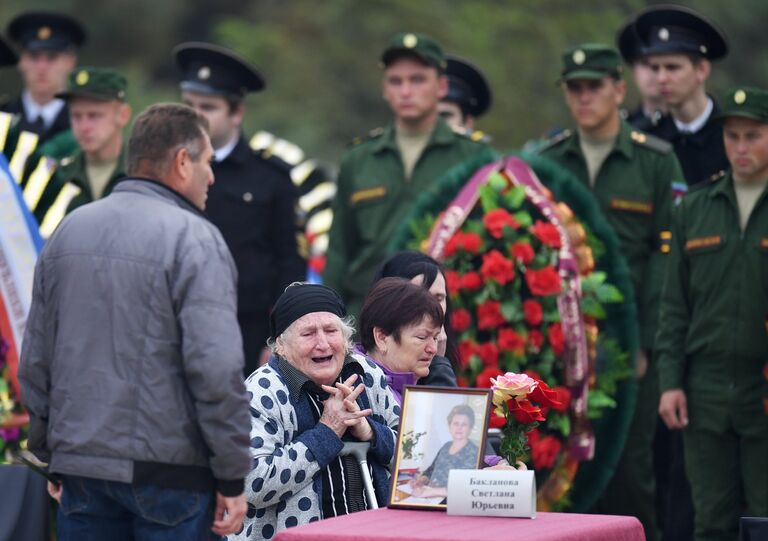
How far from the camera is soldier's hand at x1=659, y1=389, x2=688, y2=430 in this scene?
9781mm

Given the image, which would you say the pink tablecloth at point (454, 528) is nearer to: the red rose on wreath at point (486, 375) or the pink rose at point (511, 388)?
the pink rose at point (511, 388)

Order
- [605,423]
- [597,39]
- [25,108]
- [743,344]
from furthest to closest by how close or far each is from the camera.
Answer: [597,39]
[25,108]
[605,423]
[743,344]

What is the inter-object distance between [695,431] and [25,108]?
19.2 ft

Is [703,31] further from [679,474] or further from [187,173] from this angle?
[187,173]

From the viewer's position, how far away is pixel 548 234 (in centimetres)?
1015

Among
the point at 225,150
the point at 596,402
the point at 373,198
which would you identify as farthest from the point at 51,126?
the point at 596,402

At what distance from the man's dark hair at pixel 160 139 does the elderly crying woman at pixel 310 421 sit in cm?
86

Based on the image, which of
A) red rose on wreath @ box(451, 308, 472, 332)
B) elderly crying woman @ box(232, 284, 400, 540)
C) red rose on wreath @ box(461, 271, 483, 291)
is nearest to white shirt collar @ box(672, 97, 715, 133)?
red rose on wreath @ box(461, 271, 483, 291)

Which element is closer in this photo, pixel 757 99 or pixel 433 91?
pixel 757 99

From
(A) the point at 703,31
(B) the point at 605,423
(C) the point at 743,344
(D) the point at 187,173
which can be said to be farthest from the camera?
(A) the point at 703,31

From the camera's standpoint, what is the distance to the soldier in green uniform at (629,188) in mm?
10570

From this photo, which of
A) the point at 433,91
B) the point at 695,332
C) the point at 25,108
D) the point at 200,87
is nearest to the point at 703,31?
the point at 433,91

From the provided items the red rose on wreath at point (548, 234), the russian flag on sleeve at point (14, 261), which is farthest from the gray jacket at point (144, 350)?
the red rose on wreath at point (548, 234)

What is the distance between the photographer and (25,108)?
44.0 feet
